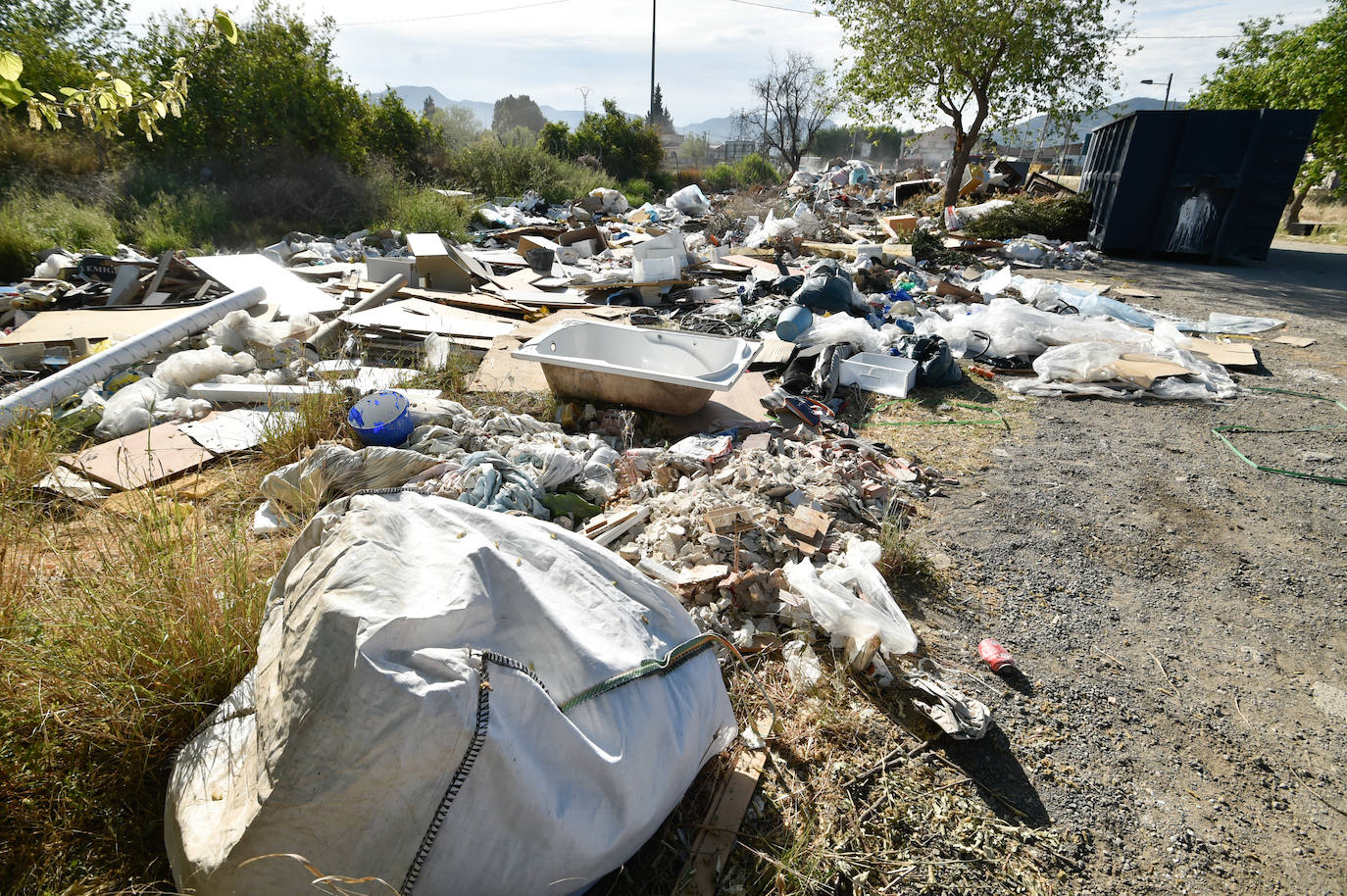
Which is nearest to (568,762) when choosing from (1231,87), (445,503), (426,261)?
(445,503)

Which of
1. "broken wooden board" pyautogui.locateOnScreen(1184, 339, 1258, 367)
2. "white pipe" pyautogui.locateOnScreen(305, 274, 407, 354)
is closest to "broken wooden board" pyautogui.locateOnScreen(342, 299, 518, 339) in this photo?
"white pipe" pyautogui.locateOnScreen(305, 274, 407, 354)

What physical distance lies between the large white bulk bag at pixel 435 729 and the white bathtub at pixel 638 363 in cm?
279

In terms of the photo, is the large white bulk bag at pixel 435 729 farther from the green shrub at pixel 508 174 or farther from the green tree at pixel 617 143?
the green tree at pixel 617 143

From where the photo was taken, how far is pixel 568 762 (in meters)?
1.32

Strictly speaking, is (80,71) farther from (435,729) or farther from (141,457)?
(435,729)

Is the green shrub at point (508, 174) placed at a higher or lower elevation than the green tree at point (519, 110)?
lower

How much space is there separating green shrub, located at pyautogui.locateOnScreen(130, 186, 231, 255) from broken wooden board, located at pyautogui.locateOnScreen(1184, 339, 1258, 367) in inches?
463

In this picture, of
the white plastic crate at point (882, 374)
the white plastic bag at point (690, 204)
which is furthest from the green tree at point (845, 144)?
the white plastic crate at point (882, 374)

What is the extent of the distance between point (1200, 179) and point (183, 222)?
15.5m

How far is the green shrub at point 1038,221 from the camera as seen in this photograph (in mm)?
11461

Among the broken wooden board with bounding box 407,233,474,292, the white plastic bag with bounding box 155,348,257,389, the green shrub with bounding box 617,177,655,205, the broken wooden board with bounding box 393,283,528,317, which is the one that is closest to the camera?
the white plastic bag with bounding box 155,348,257,389

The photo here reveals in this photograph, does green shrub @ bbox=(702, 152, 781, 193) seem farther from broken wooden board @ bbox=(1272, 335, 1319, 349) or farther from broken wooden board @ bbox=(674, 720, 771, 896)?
broken wooden board @ bbox=(674, 720, 771, 896)

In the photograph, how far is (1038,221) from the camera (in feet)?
38.1

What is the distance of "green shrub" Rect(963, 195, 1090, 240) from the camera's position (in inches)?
451
